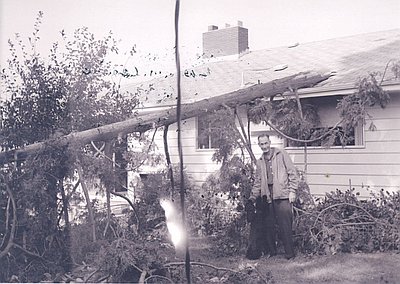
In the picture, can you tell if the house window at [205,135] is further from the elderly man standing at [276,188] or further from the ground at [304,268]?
the ground at [304,268]

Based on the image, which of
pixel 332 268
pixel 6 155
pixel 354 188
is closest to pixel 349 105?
pixel 354 188

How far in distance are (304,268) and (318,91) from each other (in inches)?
59.7

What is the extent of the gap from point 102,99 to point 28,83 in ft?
2.09

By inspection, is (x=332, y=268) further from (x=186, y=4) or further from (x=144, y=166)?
(x=186, y=4)

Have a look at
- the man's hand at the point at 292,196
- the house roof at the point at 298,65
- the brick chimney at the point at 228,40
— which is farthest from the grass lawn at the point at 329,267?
the brick chimney at the point at 228,40

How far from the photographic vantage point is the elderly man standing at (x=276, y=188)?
4.67 meters

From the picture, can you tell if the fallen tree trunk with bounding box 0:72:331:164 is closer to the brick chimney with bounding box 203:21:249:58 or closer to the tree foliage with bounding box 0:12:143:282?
the tree foliage with bounding box 0:12:143:282

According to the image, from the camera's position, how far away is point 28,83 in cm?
467

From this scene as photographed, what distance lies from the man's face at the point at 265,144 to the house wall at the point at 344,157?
0.06 meters

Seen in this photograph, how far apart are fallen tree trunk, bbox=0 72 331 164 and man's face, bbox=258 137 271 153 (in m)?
0.38

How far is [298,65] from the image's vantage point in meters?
4.75

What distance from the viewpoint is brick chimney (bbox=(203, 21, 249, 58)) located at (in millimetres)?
4426

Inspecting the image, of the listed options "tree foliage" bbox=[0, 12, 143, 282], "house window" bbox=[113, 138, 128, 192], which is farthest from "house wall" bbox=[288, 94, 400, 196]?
"tree foliage" bbox=[0, 12, 143, 282]

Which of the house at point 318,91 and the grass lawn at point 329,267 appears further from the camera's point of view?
the house at point 318,91
